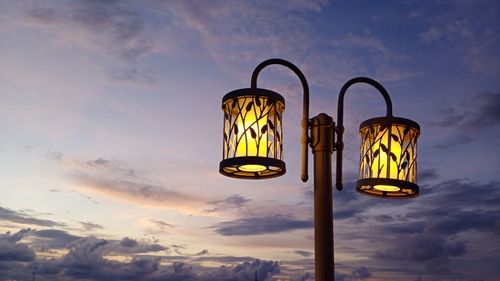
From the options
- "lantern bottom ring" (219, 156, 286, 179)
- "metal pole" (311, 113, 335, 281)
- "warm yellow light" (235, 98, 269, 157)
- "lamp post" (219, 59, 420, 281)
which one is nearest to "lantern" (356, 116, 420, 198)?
"lamp post" (219, 59, 420, 281)

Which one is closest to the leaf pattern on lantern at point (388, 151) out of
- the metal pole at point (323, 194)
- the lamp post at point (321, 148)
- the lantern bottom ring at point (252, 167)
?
the lamp post at point (321, 148)

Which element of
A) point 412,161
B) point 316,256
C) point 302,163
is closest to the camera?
point 316,256

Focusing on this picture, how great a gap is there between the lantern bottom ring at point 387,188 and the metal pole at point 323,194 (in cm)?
41

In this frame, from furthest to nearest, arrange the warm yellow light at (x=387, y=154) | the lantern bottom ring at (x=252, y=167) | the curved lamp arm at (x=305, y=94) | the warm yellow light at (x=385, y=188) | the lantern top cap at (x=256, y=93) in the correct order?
1. the warm yellow light at (x=385, y=188)
2. the warm yellow light at (x=387, y=154)
3. the curved lamp arm at (x=305, y=94)
4. the lantern top cap at (x=256, y=93)
5. the lantern bottom ring at (x=252, y=167)

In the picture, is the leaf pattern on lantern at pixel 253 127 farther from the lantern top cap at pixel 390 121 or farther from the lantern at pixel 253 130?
the lantern top cap at pixel 390 121

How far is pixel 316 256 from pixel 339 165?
2.77ft

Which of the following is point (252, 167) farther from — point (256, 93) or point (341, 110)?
point (341, 110)

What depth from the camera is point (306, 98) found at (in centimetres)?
422

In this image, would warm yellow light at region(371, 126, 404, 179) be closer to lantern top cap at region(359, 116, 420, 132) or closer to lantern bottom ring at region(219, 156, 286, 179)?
lantern top cap at region(359, 116, 420, 132)

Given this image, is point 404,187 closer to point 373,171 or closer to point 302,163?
point 373,171

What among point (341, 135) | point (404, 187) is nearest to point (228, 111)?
point (341, 135)

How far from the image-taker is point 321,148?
407cm

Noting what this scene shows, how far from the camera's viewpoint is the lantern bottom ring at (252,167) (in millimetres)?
3883

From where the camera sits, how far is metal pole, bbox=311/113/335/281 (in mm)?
3766
